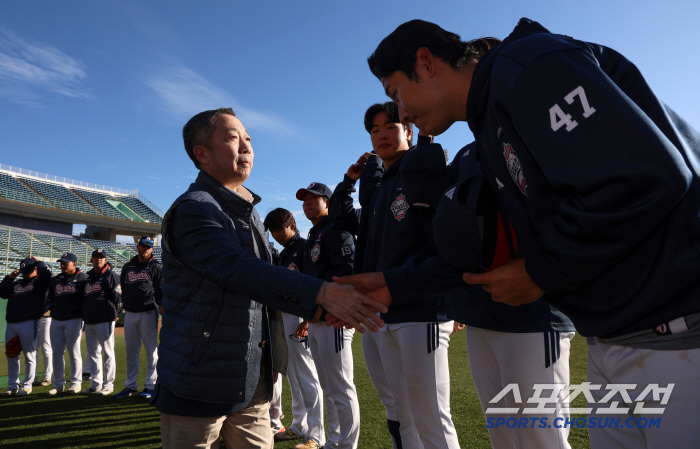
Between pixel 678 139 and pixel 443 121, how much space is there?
2.57 ft

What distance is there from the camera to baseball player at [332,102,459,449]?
2424 millimetres

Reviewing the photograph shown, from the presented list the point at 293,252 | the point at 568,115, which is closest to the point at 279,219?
the point at 293,252

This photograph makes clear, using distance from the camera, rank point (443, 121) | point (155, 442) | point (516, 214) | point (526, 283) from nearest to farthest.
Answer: point (526, 283) < point (516, 214) < point (443, 121) < point (155, 442)

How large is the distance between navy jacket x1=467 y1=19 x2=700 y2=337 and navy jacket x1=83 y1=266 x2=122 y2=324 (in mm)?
8457

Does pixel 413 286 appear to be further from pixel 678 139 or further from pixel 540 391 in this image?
pixel 678 139

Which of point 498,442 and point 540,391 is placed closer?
point 540,391

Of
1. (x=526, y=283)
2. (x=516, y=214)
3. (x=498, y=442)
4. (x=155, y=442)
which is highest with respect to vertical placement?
(x=516, y=214)

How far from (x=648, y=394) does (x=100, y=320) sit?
8634mm

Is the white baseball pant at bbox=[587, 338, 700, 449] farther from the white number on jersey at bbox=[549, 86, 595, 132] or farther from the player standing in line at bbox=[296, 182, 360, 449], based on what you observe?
the player standing in line at bbox=[296, 182, 360, 449]

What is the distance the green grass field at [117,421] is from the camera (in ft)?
13.9

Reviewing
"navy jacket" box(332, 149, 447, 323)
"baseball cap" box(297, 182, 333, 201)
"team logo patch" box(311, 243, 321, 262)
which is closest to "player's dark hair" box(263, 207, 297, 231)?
"baseball cap" box(297, 182, 333, 201)

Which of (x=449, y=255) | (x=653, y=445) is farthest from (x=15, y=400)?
(x=653, y=445)

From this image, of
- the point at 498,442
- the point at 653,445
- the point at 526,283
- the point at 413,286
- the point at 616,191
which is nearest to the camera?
the point at 616,191

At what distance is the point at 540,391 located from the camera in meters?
1.96
